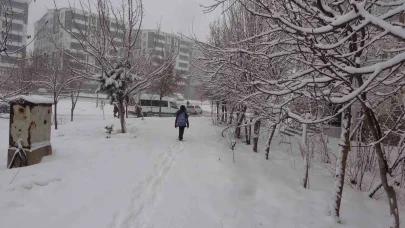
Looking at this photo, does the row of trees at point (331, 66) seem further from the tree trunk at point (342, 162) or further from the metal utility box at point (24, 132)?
the metal utility box at point (24, 132)

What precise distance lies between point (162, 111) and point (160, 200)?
2494 cm

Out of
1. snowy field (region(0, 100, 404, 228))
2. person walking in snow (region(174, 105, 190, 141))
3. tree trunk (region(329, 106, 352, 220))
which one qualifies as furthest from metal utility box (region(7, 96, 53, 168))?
tree trunk (region(329, 106, 352, 220))

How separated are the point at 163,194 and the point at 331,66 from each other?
3472 millimetres

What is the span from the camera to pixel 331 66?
3432mm

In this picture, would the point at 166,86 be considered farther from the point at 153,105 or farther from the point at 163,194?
the point at 163,194

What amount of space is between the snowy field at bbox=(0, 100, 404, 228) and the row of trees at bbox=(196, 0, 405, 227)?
77 cm

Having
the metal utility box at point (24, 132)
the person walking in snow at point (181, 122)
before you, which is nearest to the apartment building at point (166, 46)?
the person walking in snow at point (181, 122)

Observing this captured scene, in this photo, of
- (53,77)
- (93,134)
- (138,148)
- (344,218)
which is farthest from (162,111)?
(344,218)

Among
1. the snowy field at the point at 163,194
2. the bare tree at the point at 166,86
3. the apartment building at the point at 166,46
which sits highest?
the apartment building at the point at 166,46

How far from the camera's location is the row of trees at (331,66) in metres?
2.53

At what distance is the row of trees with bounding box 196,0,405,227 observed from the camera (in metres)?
2.53

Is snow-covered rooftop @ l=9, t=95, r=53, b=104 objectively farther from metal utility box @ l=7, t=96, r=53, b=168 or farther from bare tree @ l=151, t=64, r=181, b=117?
A: bare tree @ l=151, t=64, r=181, b=117

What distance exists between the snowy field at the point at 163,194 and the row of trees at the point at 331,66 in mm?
770

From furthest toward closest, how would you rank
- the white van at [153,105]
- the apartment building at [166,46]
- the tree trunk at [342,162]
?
1. the white van at [153,105]
2. the apartment building at [166,46]
3. the tree trunk at [342,162]
